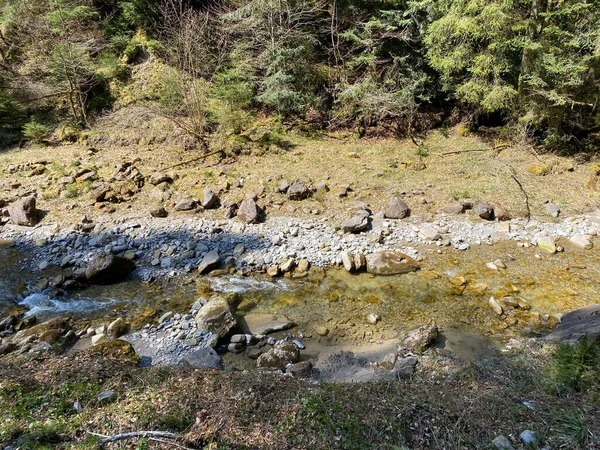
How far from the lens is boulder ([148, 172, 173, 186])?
975 cm

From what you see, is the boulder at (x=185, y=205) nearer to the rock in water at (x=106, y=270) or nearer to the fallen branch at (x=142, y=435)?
the rock in water at (x=106, y=270)

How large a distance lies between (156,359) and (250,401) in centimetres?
251

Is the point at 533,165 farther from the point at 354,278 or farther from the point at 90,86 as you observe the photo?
the point at 90,86

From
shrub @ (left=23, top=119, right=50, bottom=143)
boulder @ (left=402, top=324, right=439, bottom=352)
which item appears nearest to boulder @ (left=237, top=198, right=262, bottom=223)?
boulder @ (left=402, top=324, right=439, bottom=352)

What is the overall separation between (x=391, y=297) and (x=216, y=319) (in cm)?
322

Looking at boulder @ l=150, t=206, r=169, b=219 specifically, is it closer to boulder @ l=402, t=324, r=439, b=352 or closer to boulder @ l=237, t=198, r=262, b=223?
boulder @ l=237, t=198, r=262, b=223

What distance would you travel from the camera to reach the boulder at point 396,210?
8.30 metres

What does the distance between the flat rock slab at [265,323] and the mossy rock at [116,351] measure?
172cm

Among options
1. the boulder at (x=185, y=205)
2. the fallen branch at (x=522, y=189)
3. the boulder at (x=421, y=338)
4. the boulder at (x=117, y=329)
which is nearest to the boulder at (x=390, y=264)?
the boulder at (x=421, y=338)

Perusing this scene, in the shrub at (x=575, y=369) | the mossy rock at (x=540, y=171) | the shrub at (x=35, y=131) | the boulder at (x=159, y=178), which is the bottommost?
the shrub at (x=575, y=369)

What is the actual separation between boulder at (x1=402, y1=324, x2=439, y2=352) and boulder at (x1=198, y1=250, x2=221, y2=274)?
413 cm

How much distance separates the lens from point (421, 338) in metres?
4.78

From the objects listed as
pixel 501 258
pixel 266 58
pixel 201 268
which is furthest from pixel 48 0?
pixel 501 258

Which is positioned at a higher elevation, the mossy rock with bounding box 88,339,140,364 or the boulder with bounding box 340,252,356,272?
the mossy rock with bounding box 88,339,140,364
